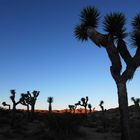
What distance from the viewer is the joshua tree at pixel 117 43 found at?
12.1 meters

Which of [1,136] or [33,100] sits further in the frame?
[33,100]

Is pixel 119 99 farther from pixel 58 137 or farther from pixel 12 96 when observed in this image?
pixel 12 96

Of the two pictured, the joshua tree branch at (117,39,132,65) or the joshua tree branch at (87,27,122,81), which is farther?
the joshua tree branch at (117,39,132,65)

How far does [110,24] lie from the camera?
47.2 ft

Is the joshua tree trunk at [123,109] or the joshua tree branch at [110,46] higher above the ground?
the joshua tree branch at [110,46]

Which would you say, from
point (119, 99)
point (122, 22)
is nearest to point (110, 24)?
point (122, 22)

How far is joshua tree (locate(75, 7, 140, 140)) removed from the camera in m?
12.1

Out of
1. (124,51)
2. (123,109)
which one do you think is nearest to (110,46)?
(124,51)

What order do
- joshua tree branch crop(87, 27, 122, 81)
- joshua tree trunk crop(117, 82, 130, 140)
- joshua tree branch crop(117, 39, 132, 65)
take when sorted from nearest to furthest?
1. joshua tree trunk crop(117, 82, 130, 140)
2. joshua tree branch crop(87, 27, 122, 81)
3. joshua tree branch crop(117, 39, 132, 65)

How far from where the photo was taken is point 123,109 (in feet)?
39.0

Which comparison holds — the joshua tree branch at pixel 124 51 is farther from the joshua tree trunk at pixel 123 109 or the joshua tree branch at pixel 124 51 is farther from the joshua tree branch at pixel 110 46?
the joshua tree trunk at pixel 123 109

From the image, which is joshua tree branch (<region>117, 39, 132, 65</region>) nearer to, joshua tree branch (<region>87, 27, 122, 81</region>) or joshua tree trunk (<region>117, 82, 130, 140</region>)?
joshua tree branch (<region>87, 27, 122, 81</region>)

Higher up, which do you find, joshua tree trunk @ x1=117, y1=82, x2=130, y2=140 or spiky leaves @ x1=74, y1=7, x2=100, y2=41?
spiky leaves @ x1=74, y1=7, x2=100, y2=41

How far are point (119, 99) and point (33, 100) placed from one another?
17.0 meters
